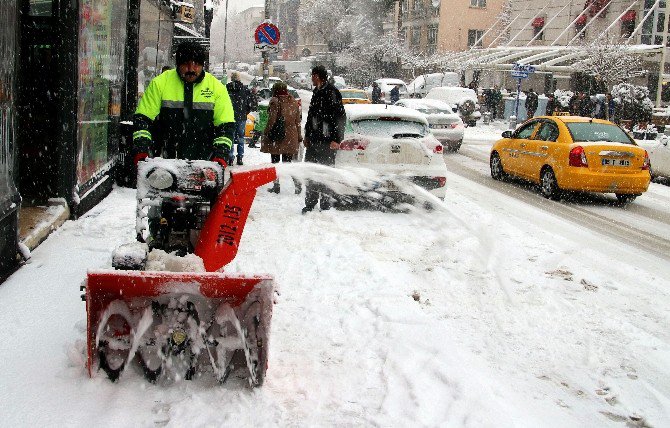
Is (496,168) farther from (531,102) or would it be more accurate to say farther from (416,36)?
(416,36)

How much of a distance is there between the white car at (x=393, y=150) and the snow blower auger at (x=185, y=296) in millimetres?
5404

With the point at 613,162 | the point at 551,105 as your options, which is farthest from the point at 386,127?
the point at 551,105

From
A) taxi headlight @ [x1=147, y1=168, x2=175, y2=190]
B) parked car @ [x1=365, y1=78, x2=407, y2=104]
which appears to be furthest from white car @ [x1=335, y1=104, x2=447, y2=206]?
parked car @ [x1=365, y1=78, x2=407, y2=104]

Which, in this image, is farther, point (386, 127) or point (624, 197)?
point (624, 197)

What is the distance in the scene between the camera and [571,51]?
128ft

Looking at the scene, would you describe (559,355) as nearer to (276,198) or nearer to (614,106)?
(276,198)

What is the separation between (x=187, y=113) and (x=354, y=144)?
15.4 feet

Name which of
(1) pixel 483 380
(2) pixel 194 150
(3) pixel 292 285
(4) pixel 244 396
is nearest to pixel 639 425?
(1) pixel 483 380

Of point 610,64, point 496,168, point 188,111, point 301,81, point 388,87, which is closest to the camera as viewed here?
point 188,111

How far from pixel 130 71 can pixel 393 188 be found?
4470 mm

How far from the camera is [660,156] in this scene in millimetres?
15250

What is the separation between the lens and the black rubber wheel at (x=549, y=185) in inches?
483

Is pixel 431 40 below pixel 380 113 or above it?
above

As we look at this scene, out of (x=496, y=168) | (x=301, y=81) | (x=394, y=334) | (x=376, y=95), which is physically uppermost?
(x=301, y=81)
